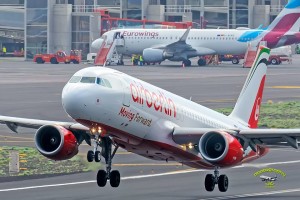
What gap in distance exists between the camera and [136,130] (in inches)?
1786

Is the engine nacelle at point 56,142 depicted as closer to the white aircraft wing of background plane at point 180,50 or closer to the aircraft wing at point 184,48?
the white aircraft wing of background plane at point 180,50

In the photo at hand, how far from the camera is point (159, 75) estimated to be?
503ft

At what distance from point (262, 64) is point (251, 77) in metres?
0.98

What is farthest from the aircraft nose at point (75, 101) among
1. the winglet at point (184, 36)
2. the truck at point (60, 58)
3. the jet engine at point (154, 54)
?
the truck at point (60, 58)

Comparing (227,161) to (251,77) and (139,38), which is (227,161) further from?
(139,38)

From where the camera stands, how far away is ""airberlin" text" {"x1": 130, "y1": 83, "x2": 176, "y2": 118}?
45219 mm

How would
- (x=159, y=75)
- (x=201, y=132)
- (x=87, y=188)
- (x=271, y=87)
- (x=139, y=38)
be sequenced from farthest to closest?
(x=139, y=38) → (x=159, y=75) → (x=271, y=87) → (x=87, y=188) → (x=201, y=132)

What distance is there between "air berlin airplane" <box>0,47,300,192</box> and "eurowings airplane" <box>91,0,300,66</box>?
133 metres

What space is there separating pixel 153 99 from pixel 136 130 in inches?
81.3

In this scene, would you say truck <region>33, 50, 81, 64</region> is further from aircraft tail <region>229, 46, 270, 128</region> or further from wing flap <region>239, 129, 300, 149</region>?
wing flap <region>239, 129, 300, 149</region>

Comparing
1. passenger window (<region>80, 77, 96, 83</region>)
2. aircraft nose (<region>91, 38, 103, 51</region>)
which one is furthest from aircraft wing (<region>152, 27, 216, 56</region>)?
passenger window (<region>80, 77, 96, 83</region>)

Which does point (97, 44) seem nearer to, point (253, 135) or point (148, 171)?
point (148, 171)

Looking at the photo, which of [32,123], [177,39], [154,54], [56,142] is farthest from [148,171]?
[177,39]

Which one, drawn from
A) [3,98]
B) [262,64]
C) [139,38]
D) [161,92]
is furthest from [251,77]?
[139,38]
